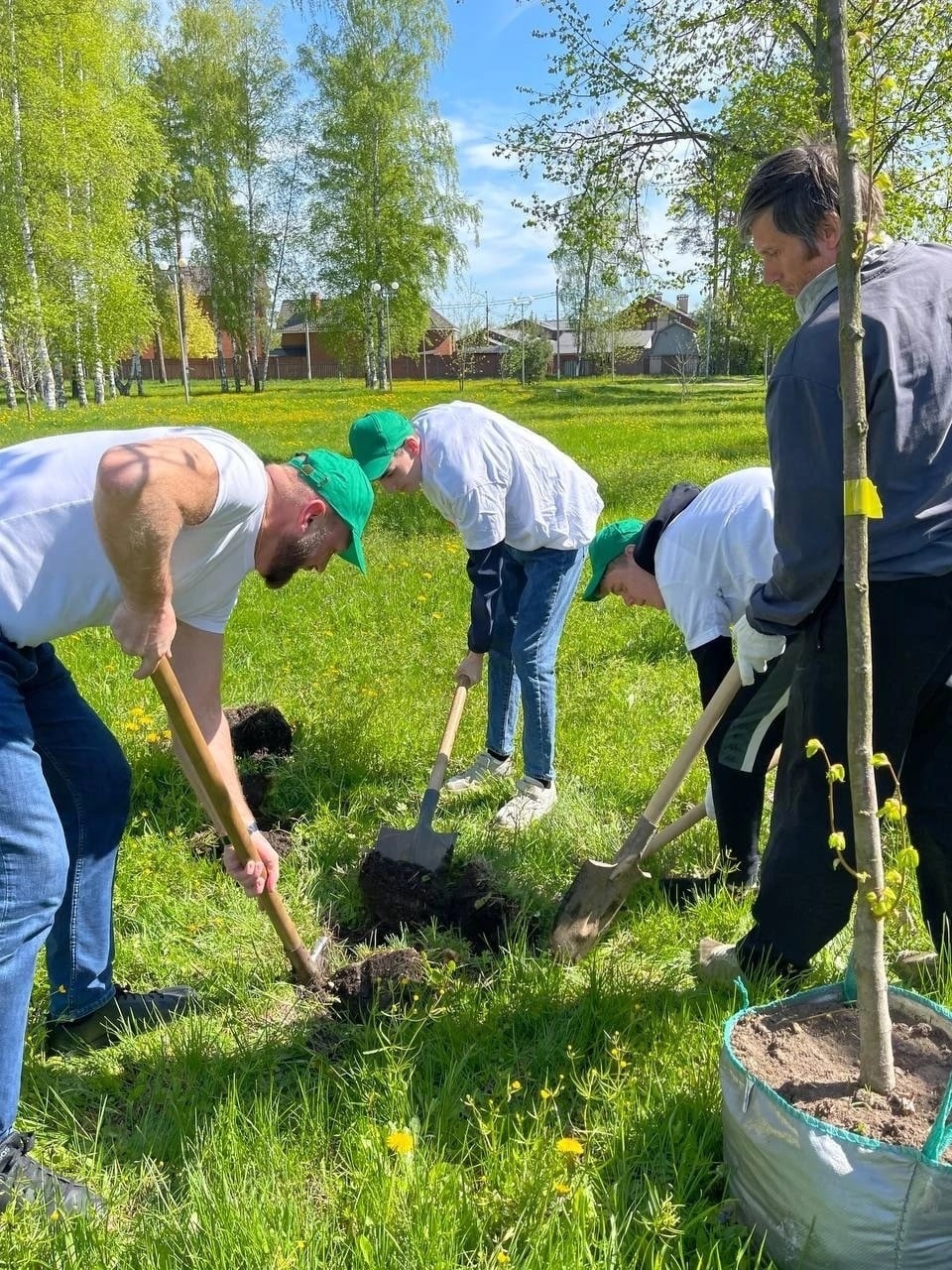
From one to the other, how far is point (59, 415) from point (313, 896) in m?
22.5

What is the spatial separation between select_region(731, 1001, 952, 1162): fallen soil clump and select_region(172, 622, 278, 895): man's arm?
1264 mm

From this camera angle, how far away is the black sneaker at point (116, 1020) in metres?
2.52

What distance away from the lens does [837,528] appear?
1890 millimetres

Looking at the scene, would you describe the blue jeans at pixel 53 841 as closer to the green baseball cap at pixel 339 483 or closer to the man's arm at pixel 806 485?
the green baseball cap at pixel 339 483

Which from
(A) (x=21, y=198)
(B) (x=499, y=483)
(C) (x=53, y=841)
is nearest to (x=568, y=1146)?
(C) (x=53, y=841)

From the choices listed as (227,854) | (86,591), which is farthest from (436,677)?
(86,591)

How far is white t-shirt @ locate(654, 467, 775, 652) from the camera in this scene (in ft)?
9.34

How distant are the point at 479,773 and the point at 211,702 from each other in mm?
1947

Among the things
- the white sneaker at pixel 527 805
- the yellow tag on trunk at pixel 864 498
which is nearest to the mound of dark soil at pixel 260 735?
the white sneaker at pixel 527 805

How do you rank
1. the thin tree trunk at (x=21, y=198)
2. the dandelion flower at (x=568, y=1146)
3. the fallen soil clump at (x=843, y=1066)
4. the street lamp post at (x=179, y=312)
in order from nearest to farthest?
the fallen soil clump at (x=843, y=1066) → the dandelion flower at (x=568, y=1146) → the thin tree trunk at (x=21, y=198) → the street lamp post at (x=179, y=312)

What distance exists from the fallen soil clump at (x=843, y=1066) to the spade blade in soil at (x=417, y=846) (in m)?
1.54

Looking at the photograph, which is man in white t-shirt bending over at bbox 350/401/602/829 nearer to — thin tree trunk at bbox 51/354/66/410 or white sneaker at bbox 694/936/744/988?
white sneaker at bbox 694/936/744/988

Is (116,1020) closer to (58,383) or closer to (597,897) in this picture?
(597,897)

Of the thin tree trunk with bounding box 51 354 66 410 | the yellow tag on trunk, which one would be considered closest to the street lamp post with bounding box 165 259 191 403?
the thin tree trunk with bounding box 51 354 66 410
